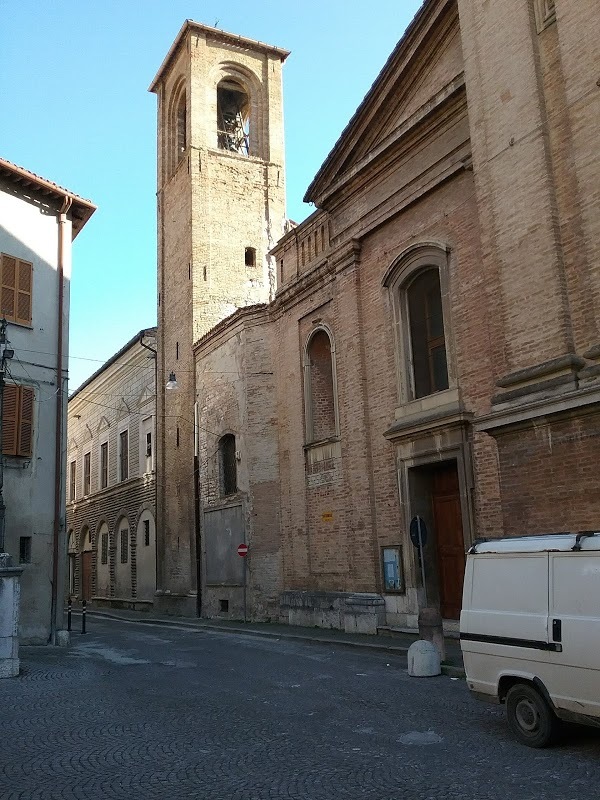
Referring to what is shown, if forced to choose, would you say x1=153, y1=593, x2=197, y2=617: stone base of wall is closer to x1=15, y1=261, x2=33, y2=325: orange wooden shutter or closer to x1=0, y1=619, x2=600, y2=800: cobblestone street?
x1=15, y1=261, x2=33, y2=325: orange wooden shutter

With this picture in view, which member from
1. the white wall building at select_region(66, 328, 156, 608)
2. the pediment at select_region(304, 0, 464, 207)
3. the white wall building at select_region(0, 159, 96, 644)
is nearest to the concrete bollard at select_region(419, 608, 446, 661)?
the white wall building at select_region(0, 159, 96, 644)

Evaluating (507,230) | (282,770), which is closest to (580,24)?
(507,230)

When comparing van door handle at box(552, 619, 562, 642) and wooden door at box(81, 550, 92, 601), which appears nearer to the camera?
van door handle at box(552, 619, 562, 642)

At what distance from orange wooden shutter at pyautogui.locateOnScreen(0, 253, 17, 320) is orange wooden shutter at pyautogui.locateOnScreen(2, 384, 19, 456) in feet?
5.86

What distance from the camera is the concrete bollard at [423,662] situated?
34.3 feet

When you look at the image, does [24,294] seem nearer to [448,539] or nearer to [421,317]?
[421,317]

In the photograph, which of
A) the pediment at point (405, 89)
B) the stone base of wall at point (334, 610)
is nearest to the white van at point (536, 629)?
the stone base of wall at point (334, 610)

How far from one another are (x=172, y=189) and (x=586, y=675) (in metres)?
26.1

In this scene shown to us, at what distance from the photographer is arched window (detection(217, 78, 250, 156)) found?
98.3 ft

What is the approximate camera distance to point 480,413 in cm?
1353

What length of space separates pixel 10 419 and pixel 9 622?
21.2 feet

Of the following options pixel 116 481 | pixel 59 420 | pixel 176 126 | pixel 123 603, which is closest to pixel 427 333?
pixel 59 420

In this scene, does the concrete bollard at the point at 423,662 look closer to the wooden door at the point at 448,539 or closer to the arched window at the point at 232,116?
the wooden door at the point at 448,539

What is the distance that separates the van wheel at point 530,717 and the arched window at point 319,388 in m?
12.2
